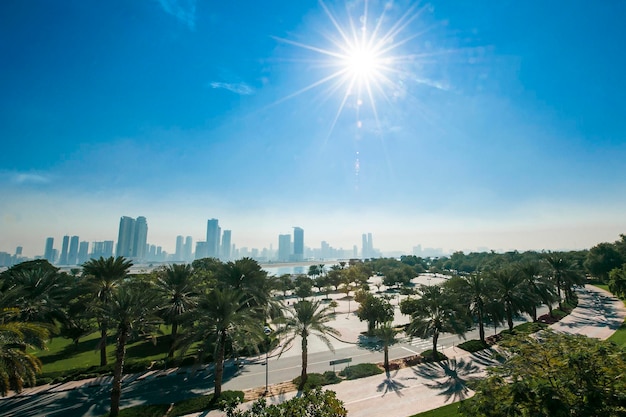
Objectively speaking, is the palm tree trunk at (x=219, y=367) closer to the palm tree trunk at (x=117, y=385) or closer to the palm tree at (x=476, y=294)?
the palm tree trunk at (x=117, y=385)

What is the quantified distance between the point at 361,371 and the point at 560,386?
15.0m

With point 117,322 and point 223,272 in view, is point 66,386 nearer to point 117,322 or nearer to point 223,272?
point 117,322

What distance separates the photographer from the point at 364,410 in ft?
55.6

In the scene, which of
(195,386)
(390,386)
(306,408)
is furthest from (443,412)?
(195,386)

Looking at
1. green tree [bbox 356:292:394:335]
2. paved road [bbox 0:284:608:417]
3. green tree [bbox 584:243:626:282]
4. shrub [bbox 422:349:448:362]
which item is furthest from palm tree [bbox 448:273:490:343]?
green tree [bbox 584:243:626:282]

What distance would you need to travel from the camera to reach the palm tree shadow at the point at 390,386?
19469 millimetres

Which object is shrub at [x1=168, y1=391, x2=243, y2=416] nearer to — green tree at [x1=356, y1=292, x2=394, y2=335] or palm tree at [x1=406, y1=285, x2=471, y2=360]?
palm tree at [x1=406, y1=285, x2=471, y2=360]

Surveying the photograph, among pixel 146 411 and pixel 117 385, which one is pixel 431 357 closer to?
pixel 146 411

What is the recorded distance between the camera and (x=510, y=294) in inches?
1230

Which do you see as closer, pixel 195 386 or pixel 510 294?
pixel 195 386

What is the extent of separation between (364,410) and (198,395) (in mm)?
11022

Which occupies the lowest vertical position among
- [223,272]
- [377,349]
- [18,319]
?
[377,349]

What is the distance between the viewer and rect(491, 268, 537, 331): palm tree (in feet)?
101

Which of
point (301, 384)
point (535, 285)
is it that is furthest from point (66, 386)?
point (535, 285)
